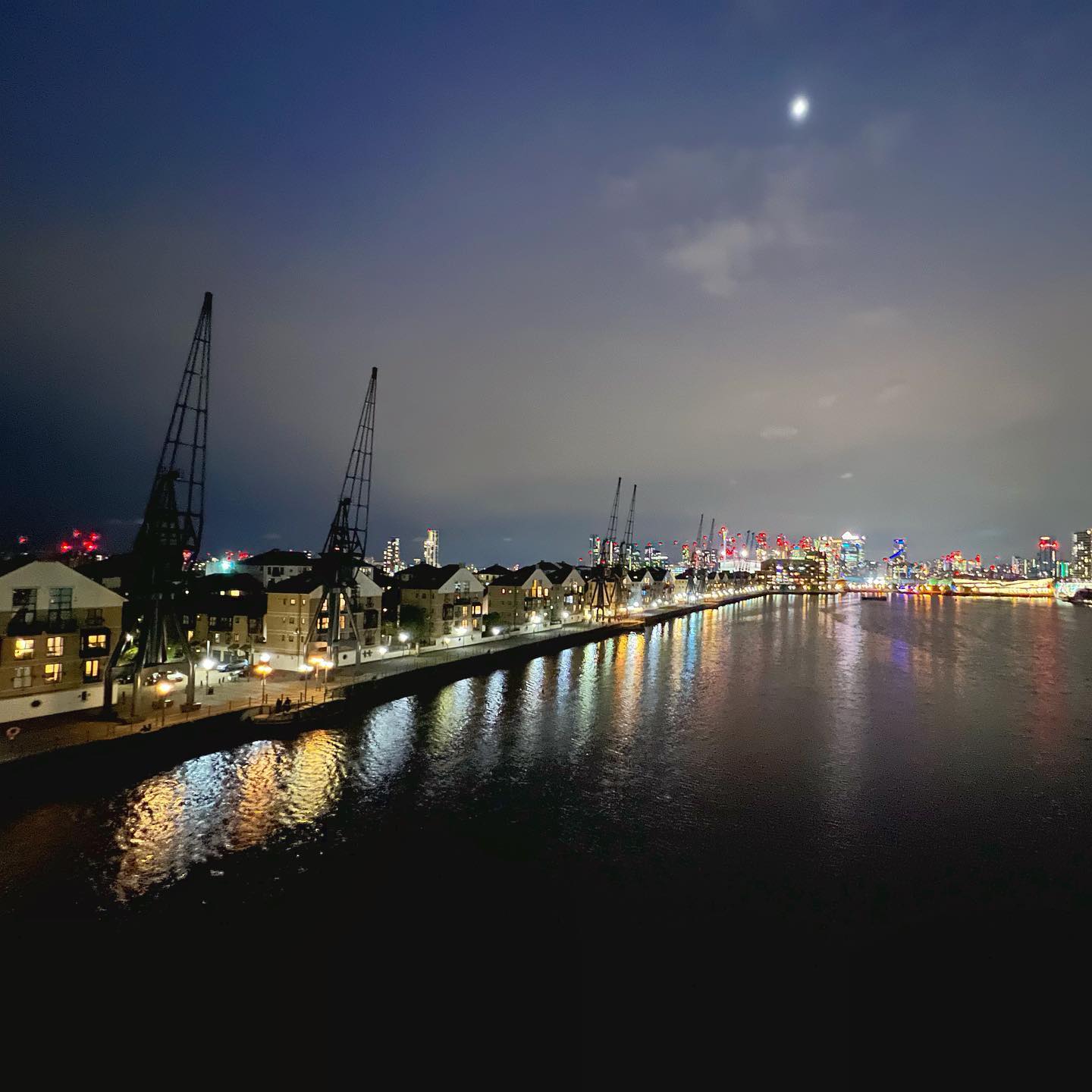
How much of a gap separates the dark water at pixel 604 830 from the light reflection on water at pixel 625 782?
10 cm

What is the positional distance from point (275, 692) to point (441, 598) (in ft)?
57.4

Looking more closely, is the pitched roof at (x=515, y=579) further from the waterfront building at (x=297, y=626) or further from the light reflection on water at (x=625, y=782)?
the waterfront building at (x=297, y=626)

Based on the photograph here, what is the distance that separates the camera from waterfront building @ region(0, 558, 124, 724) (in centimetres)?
1967

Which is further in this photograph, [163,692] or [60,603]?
[163,692]

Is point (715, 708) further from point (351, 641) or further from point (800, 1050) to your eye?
point (800, 1050)

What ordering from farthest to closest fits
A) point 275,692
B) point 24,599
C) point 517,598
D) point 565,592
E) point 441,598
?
point 565,592
point 517,598
point 441,598
point 275,692
point 24,599

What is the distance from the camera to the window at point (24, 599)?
20172 mm

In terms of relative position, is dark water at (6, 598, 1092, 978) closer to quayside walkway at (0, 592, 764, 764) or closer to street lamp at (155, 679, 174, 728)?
quayside walkway at (0, 592, 764, 764)

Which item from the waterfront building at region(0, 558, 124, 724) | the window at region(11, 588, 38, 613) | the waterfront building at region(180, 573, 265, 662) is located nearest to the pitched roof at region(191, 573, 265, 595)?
the waterfront building at region(180, 573, 265, 662)

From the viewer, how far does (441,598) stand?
43.8m

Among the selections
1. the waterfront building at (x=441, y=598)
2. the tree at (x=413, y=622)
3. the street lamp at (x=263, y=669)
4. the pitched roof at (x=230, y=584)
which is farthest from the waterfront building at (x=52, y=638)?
the waterfront building at (x=441, y=598)

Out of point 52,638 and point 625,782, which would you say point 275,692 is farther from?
point 625,782

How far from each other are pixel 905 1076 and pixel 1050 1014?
3236mm

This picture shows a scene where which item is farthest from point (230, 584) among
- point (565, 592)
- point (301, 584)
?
point (565, 592)
